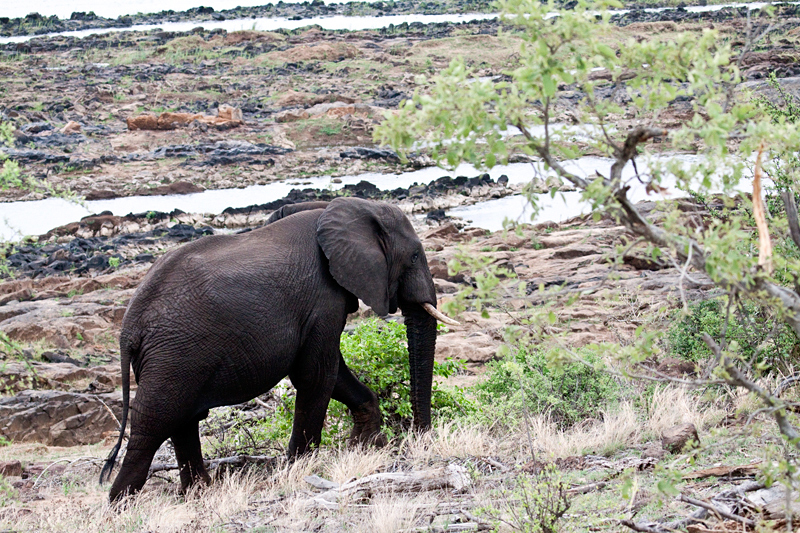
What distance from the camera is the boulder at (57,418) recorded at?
1145 cm

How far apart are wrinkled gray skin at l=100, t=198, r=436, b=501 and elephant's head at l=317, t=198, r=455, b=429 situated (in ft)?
0.04

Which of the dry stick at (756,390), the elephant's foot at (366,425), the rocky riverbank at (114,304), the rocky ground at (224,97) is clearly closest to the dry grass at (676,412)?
the rocky riverbank at (114,304)

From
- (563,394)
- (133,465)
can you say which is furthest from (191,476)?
(563,394)

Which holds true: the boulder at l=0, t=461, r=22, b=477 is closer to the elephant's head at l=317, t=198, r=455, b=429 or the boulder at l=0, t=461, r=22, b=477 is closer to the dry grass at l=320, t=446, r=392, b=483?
the dry grass at l=320, t=446, r=392, b=483

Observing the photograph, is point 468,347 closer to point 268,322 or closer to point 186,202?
point 268,322

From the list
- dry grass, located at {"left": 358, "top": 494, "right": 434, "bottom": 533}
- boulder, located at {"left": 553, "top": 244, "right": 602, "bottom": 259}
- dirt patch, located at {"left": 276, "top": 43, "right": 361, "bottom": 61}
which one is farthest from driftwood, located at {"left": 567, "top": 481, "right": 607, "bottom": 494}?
dirt patch, located at {"left": 276, "top": 43, "right": 361, "bottom": 61}

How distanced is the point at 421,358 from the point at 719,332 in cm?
313

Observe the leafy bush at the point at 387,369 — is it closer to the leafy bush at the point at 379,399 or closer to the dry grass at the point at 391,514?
the leafy bush at the point at 379,399

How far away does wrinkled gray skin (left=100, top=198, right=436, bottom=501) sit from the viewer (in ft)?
23.9

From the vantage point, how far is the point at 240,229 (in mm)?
26359

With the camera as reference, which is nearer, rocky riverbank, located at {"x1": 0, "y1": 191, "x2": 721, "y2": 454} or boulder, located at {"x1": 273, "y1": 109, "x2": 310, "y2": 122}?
rocky riverbank, located at {"x1": 0, "y1": 191, "x2": 721, "y2": 454}

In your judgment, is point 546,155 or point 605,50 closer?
point 605,50

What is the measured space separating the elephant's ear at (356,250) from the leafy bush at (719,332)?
3168 mm

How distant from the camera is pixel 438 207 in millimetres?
28562
